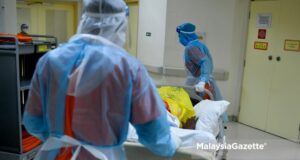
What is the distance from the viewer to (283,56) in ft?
12.8

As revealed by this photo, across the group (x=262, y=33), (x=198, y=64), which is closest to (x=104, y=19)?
(x=198, y=64)

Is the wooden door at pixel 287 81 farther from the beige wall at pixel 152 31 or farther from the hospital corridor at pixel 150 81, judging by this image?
the beige wall at pixel 152 31

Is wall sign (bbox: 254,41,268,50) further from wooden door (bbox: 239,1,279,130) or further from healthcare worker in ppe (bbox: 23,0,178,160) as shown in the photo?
healthcare worker in ppe (bbox: 23,0,178,160)

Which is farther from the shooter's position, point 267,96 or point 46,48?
point 267,96

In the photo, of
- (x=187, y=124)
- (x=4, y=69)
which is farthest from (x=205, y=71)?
(x=4, y=69)

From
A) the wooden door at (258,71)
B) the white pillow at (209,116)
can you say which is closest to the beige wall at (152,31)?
the wooden door at (258,71)

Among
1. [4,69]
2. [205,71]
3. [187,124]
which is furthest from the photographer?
[205,71]

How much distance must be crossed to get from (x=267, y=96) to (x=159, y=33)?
1.86m

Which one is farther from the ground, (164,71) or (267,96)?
(164,71)

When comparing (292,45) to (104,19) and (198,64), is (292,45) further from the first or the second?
(104,19)

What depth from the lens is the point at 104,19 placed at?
1.24 m

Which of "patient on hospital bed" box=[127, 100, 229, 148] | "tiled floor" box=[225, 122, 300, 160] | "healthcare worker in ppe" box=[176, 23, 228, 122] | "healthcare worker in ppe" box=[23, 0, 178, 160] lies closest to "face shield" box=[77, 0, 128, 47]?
"healthcare worker in ppe" box=[23, 0, 178, 160]

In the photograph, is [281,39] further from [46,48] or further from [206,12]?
[46,48]

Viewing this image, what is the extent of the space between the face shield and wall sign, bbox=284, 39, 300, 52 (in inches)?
125
